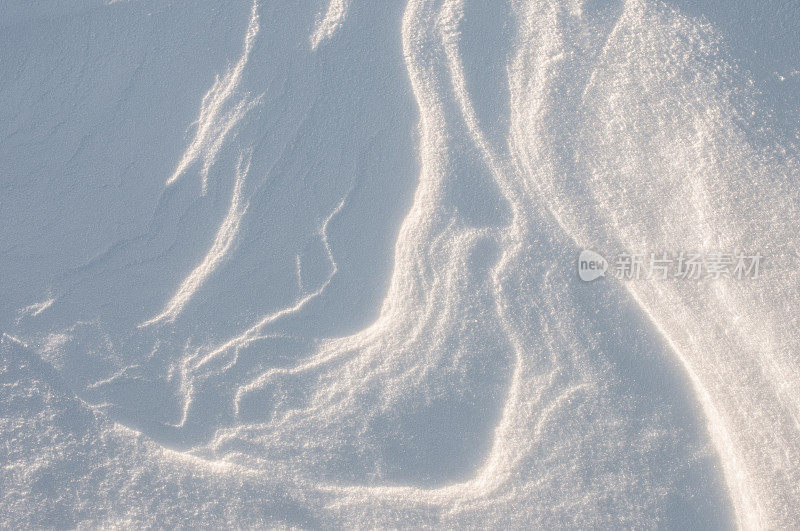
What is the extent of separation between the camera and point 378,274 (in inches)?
56.4

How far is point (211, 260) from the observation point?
145cm

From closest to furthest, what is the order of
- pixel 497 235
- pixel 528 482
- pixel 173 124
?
pixel 528 482, pixel 497 235, pixel 173 124

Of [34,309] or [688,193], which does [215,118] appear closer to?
[34,309]

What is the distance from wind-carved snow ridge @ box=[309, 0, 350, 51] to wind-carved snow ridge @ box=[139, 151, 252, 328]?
0.45 m

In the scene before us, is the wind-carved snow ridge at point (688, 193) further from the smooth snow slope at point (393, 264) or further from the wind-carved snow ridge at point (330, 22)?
the wind-carved snow ridge at point (330, 22)

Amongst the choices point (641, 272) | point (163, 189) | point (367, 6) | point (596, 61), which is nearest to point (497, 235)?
point (641, 272)

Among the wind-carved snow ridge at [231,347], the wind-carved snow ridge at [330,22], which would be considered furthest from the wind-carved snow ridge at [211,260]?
the wind-carved snow ridge at [330,22]

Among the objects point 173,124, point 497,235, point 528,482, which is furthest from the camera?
point 173,124

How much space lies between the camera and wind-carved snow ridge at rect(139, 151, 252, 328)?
4.70ft

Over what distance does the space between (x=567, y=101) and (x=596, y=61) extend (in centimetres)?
Result: 14

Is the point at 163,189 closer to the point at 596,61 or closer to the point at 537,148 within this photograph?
the point at 537,148

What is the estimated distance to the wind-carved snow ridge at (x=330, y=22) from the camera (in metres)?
1.56

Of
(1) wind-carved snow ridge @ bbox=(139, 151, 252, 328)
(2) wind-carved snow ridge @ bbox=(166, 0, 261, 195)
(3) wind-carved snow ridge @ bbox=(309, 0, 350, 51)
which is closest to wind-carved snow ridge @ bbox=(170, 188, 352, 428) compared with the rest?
(1) wind-carved snow ridge @ bbox=(139, 151, 252, 328)

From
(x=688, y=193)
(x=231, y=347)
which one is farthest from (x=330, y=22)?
(x=688, y=193)
